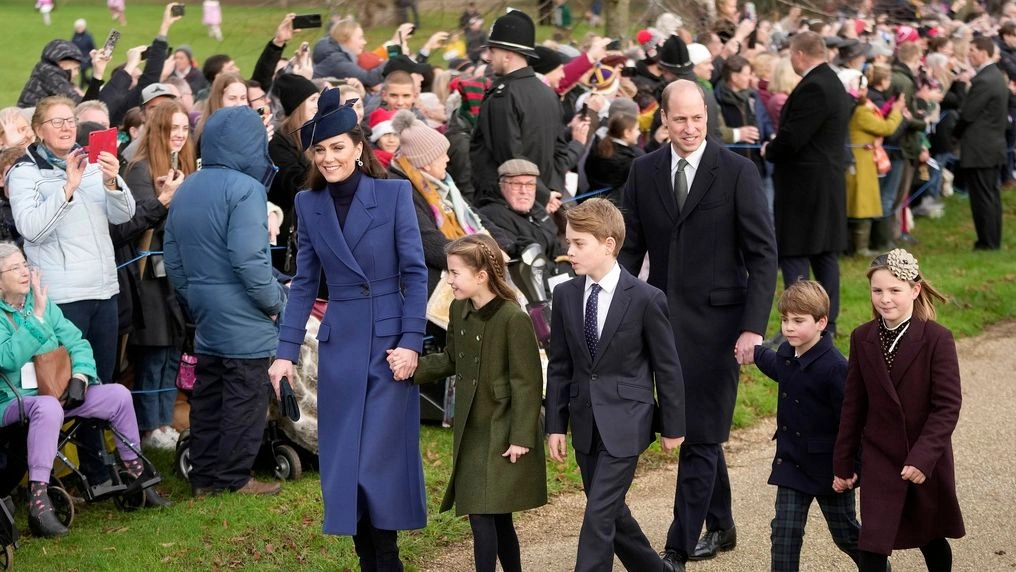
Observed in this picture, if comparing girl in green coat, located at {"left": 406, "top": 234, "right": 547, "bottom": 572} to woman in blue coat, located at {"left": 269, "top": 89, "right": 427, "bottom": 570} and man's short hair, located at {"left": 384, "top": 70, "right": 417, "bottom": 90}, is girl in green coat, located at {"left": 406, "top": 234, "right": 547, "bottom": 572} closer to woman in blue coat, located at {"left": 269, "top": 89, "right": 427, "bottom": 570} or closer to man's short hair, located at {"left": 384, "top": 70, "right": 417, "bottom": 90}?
woman in blue coat, located at {"left": 269, "top": 89, "right": 427, "bottom": 570}

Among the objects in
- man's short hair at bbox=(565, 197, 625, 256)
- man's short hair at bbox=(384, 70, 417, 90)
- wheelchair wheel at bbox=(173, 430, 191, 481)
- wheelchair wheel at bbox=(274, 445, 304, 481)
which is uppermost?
man's short hair at bbox=(565, 197, 625, 256)

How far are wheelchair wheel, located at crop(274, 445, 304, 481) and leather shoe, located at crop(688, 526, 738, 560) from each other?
243cm

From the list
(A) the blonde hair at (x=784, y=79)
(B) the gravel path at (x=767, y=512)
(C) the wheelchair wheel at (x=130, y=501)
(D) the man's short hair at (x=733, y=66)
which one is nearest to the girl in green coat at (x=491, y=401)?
(B) the gravel path at (x=767, y=512)

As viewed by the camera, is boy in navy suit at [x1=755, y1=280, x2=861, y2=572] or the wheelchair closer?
boy in navy suit at [x1=755, y1=280, x2=861, y2=572]

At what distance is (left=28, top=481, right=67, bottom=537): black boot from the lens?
6527mm

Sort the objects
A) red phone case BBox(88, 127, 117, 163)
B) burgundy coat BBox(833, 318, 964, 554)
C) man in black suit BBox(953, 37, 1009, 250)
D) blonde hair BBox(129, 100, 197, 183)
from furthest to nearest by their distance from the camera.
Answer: man in black suit BBox(953, 37, 1009, 250) < blonde hair BBox(129, 100, 197, 183) < red phone case BBox(88, 127, 117, 163) < burgundy coat BBox(833, 318, 964, 554)

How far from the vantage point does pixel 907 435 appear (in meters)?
5.25

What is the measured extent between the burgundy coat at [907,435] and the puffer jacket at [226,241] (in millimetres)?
3279

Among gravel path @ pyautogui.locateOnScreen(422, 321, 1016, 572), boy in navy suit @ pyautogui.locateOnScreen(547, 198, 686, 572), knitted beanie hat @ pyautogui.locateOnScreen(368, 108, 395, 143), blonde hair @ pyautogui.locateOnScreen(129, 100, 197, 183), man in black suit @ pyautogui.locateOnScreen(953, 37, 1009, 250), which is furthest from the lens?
man in black suit @ pyautogui.locateOnScreen(953, 37, 1009, 250)

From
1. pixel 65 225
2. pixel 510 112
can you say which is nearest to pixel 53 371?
pixel 65 225

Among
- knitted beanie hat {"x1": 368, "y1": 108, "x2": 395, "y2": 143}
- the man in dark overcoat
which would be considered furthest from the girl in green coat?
the man in dark overcoat

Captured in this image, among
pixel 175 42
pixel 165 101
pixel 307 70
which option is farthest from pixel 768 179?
pixel 175 42

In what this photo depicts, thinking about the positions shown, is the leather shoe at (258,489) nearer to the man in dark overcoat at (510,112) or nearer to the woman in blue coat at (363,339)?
the woman in blue coat at (363,339)

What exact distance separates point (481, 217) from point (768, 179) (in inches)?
212
